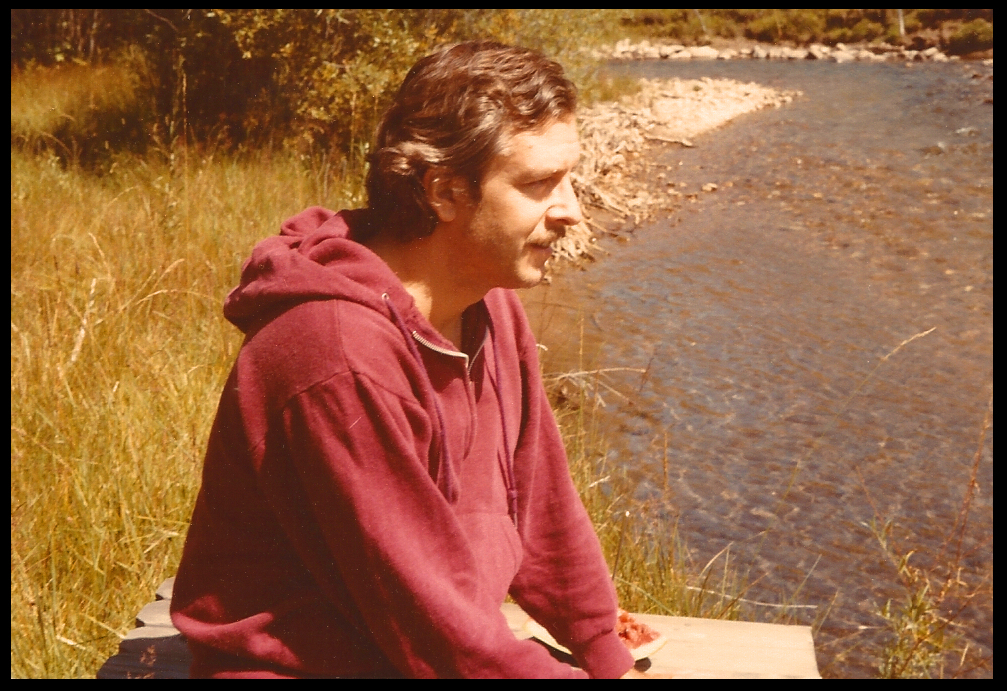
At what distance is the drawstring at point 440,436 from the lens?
171 centimetres

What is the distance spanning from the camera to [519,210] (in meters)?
1.82

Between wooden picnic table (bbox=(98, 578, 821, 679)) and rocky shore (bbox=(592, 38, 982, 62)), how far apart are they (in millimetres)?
21182

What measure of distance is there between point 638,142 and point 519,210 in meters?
10.7

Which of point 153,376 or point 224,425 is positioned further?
point 153,376

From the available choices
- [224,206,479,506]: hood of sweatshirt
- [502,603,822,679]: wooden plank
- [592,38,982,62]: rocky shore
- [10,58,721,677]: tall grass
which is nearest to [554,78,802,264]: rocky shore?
[10,58,721,677]: tall grass

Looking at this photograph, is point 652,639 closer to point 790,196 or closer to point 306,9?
point 306,9

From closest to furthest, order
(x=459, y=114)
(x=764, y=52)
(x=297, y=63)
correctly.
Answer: (x=459, y=114), (x=297, y=63), (x=764, y=52)

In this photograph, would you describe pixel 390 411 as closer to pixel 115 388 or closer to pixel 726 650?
pixel 726 650

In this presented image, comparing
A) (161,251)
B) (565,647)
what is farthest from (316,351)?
(161,251)

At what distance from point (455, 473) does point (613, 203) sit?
800 cm

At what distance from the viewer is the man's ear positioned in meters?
1.81

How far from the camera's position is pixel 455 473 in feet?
6.26

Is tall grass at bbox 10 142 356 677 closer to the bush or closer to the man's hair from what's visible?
the man's hair

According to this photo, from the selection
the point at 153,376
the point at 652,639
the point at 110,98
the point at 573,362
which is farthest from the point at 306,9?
the point at 652,639
